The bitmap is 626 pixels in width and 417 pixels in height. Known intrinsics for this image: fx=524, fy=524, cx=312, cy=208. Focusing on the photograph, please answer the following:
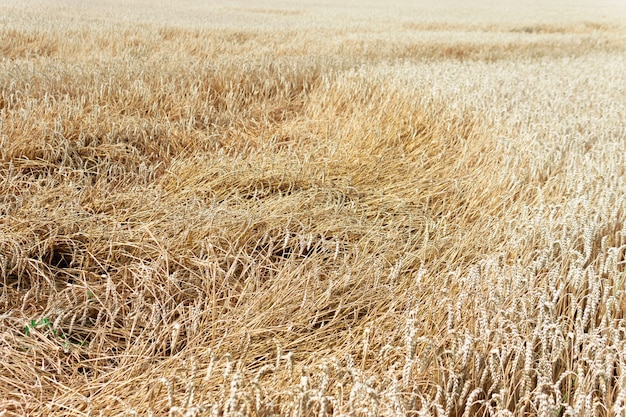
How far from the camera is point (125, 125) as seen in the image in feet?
11.6

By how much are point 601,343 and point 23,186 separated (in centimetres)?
267

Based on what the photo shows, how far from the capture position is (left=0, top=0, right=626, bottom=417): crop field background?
136cm

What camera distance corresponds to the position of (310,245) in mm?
2156

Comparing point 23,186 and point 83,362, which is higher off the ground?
point 23,186

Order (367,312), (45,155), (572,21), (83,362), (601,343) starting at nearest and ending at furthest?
1. (601,343)
2. (83,362)
3. (367,312)
4. (45,155)
5. (572,21)

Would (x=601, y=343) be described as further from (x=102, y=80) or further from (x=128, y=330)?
(x=102, y=80)

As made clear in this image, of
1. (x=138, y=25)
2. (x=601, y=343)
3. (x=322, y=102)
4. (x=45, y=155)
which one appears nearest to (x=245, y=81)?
(x=322, y=102)

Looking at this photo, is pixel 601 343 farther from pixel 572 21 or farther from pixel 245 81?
pixel 572 21

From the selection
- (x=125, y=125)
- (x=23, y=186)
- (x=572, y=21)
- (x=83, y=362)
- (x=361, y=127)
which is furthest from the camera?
(x=572, y=21)

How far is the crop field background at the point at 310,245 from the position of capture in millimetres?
1360

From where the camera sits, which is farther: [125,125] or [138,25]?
[138,25]

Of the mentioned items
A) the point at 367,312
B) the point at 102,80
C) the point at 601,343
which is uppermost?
the point at 102,80

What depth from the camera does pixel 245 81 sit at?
192 inches

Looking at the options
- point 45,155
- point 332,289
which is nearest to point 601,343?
point 332,289
